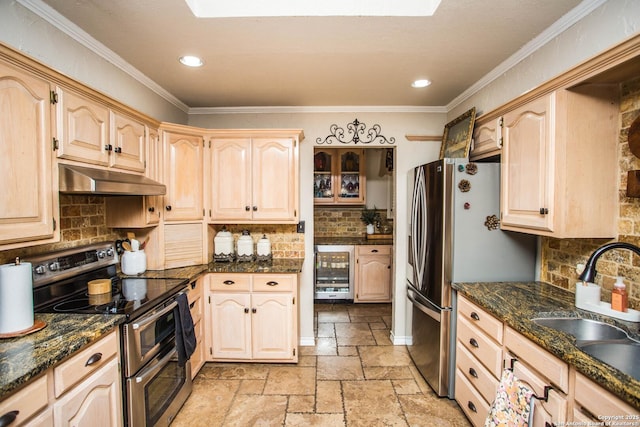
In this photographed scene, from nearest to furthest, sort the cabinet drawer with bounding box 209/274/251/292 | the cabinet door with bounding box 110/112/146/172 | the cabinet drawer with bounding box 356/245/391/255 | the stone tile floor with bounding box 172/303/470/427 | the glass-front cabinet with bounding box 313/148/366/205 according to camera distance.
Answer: the cabinet door with bounding box 110/112/146/172 < the stone tile floor with bounding box 172/303/470/427 < the cabinet drawer with bounding box 209/274/251/292 < the cabinet drawer with bounding box 356/245/391/255 < the glass-front cabinet with bounding box 313/148/366/205

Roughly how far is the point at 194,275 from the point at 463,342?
6.70ft

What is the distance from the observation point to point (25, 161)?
4.42ft

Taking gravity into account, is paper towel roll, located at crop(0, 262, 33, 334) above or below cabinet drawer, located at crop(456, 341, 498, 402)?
above

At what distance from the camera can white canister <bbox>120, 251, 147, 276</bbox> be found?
2305mm

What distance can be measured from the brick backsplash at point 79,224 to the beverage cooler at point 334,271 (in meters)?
2.58

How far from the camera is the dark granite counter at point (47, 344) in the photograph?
3.29ft

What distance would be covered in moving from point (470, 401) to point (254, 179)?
7.69ft

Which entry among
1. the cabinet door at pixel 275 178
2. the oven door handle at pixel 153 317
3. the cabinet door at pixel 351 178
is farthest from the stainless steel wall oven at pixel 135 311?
the cabinet door at pixel 351 178

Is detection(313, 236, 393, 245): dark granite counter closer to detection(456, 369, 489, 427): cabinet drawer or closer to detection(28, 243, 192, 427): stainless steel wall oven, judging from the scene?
detection(456, 369, 489, 427): cabinet drawer

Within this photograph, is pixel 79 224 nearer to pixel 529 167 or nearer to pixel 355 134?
pixel 355 134

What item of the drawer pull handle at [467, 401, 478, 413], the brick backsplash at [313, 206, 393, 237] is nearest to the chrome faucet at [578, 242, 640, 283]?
the drawer pull handle at [467, 401, 478, 413]

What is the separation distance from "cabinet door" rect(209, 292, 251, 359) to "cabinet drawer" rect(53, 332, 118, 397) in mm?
1129

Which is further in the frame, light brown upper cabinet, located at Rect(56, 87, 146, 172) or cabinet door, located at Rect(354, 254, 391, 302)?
cabinet door, located at Rect(354, 254, 391, 302)

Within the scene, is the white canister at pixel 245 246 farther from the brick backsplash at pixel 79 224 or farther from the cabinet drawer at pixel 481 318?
the cabinet drawer at pixel 481 318
